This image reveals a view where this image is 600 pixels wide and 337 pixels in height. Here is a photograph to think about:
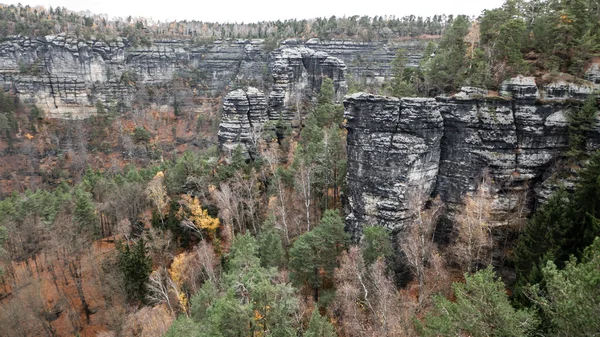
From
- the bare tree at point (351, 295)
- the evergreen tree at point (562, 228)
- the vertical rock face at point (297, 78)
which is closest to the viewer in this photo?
the evergreen tree at point (562, 228)

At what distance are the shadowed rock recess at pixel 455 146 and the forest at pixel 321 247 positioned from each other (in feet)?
3.38

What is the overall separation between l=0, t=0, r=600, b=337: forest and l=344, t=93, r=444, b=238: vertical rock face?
1.63 m

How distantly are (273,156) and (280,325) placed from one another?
24499 millimetres

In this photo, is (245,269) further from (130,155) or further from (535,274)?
(130,155)

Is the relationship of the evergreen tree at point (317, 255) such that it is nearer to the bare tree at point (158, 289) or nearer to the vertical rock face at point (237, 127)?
the bare tree at point (158, 289)

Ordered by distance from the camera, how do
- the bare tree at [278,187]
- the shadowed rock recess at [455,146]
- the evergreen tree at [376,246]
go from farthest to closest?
the bare tree at [278,187] → the shadowed rock recess at [455,146] → the evergreen tree at [376,246]

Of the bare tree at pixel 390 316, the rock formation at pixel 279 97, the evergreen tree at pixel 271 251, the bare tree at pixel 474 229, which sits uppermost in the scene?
the rock formation at pixel 279 97

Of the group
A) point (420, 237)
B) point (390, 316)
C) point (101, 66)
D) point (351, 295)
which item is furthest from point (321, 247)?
point (101, 66)

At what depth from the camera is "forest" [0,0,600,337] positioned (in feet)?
48.4

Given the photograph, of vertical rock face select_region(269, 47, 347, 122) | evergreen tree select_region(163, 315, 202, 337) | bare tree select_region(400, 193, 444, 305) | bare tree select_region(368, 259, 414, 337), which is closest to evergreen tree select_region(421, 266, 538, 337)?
bare tree select_region(368, 259, 414, 337)

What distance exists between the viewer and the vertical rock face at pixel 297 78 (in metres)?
49.1

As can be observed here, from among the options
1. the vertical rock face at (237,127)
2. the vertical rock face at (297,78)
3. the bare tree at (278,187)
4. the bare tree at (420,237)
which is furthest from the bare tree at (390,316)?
the vertical rock face at (297,78)

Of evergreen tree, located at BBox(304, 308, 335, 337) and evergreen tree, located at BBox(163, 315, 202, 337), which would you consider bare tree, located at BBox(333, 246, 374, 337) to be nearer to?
evergreen tree, located at BBox(304, 308, 335, 337)

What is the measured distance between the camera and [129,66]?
103312 millimetres
